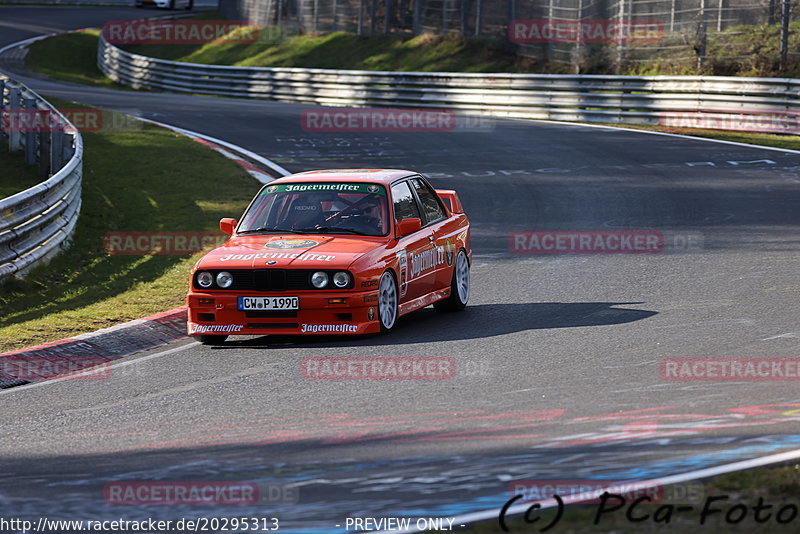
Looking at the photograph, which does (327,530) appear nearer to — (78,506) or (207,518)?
(207,518)

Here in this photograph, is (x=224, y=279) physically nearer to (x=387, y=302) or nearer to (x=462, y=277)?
(x=387, y=302)

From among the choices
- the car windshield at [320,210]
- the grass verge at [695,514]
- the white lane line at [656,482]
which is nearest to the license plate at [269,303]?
the car windshield at [320,210]

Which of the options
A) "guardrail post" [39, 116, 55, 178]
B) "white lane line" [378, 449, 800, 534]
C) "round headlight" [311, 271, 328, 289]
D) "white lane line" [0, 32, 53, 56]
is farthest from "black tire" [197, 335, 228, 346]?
"white lane line" [0, 32, 53, 56]

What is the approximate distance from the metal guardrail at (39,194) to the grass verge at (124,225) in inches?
9.4

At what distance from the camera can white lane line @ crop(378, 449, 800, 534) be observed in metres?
5.36

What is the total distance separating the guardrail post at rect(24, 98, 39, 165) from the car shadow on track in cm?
956

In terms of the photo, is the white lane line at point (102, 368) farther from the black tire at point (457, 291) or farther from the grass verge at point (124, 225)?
the black tire at point (457, 291)

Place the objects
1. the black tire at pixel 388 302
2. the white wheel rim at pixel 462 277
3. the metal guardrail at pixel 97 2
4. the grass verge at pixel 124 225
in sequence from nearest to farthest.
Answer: the black tire at pixel 388 302 < the grass verge at pixel 124 225 < the white wheel rim at pixel 462 277 < the metal guardrail at pixel 97 2

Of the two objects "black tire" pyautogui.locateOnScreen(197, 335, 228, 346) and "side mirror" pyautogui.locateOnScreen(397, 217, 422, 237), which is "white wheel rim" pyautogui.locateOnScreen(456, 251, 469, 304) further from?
"black tire" pyautogui.locateOnScreen(197, 335, 228, 346)

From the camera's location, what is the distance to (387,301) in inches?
425

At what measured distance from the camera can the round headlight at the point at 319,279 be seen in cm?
1045

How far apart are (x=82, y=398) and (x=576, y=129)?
20.0 metres

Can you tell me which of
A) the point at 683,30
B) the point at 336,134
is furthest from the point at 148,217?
the point at 683,30

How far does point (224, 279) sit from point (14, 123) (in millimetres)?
10662
